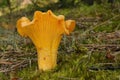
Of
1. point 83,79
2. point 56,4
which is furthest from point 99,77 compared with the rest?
point 56,4

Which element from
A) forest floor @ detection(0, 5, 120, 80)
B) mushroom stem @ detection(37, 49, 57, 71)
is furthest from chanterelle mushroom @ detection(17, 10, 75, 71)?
forest floor @ detection(0, 5, 120, 80)

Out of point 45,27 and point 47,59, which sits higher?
point 45,27

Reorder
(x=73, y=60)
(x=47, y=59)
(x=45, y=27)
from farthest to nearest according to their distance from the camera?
(x=73, y=60) → (x=47, y=59) → (x=45, y=27)

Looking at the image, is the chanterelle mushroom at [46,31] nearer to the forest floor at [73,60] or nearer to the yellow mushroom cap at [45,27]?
the yellow mushroom cap at [45,27]

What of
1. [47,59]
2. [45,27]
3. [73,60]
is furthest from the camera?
[73,60]

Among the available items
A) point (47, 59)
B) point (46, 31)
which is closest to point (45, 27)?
point (46, 31)

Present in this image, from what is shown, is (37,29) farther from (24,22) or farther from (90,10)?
(90,10)

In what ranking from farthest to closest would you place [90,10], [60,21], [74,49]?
[90,10] → [74,49] → [60,21]

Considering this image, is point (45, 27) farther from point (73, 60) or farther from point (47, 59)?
point (73, 60)
